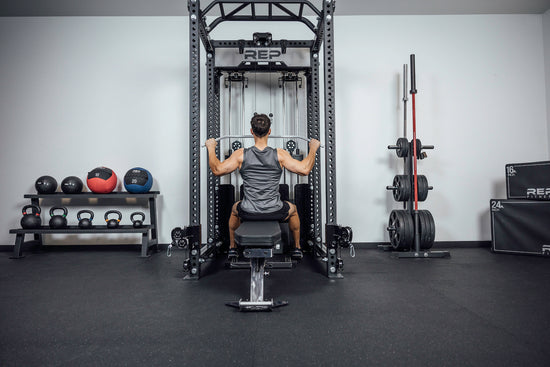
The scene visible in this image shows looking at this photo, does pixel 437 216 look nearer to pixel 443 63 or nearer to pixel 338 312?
pixel 443 63

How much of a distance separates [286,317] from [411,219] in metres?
1.94

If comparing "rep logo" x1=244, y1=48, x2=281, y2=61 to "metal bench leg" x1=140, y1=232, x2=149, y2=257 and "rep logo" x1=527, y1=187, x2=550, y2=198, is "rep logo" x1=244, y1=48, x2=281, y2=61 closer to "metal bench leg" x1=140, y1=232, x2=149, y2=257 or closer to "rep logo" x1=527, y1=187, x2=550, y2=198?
"metal bench leg" x1=140, y1=232, x2=149, y2=257

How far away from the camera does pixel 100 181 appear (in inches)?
119

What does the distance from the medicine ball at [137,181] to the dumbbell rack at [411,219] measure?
2.48 metres

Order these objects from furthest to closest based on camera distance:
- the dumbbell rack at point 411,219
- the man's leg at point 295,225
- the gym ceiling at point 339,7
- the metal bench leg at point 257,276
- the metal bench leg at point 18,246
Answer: the gym ceiling at point 339,7, the metal bench leg at point 18,246, the dumbbell rack at point 411,219, the man's leg at point 295,225, the metal bench leg at point 257,276

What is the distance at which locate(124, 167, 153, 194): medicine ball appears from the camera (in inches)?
119

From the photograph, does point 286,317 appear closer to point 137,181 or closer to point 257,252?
point 257,252

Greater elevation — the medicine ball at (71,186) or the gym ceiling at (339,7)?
the gym ceiling at (339,7)

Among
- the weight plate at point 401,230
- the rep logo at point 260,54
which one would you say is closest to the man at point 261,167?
the rep logo at point 260,54

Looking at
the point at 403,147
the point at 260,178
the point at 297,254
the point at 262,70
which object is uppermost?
the point at 262,70

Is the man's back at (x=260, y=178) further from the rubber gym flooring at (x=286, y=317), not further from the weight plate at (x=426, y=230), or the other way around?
the weight plate at (x=426, y=230)

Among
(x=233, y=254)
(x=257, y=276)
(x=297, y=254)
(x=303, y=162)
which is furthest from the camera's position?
(x=297, y=254)

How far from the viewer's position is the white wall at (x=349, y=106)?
3402 mm

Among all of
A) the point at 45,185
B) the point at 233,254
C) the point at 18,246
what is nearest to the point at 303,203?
the point at 233,254
